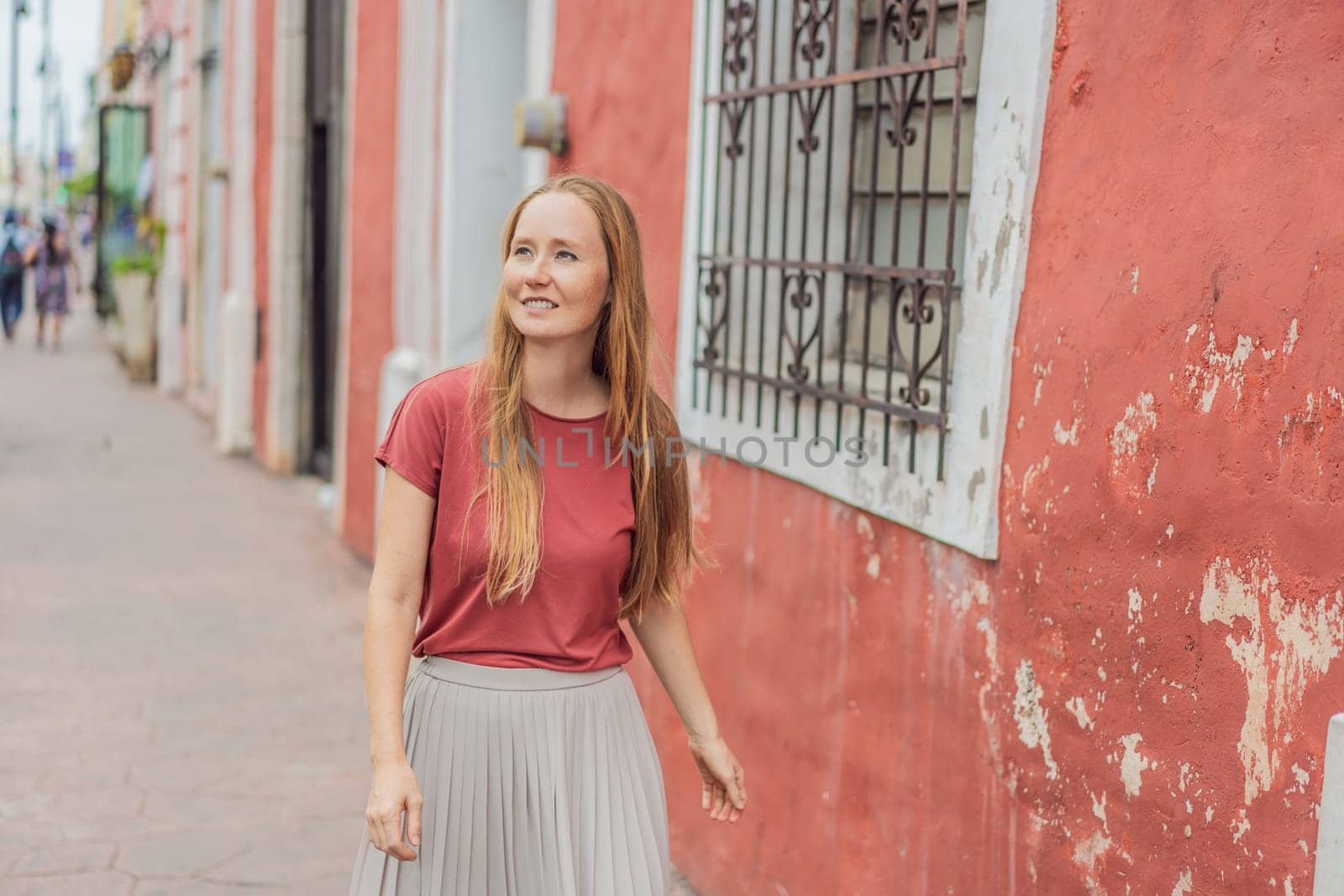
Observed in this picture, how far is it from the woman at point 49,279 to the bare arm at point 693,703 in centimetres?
2351

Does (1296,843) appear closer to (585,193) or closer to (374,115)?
(585,193)

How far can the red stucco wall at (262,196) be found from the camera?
13344mm

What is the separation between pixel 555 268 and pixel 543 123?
11.3ft

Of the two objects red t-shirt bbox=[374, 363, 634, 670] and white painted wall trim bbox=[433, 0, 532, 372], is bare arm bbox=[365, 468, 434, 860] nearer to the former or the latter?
red t-shirt bbox=[374, 363, 634, 670]

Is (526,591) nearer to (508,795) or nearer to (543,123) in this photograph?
(508,795)

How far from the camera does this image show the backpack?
78.9 feet

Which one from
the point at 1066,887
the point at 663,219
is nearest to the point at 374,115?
the point at 663,219

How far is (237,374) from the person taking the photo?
1406cm

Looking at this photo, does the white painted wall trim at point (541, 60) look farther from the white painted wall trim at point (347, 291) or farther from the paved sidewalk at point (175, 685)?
the white painted wall trim at point (347, 291)

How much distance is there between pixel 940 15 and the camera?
3.98m

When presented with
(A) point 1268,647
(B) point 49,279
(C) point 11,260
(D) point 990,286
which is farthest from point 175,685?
(B) point 49,279

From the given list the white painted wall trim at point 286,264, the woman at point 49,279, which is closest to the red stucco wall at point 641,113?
the white painted wall trim at point 286,264

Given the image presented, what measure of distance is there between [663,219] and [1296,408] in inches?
116

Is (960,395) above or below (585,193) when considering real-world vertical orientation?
below
